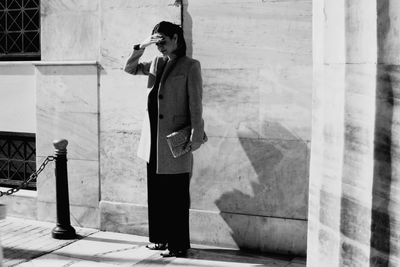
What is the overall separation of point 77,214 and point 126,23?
2184 millimetres

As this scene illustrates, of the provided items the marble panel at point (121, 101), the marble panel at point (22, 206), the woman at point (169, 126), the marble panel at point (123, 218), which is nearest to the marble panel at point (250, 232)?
the woman at point (169, 126)

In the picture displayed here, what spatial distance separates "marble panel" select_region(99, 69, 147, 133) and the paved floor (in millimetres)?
1168

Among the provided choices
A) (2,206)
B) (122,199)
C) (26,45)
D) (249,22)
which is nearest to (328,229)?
(2,206)

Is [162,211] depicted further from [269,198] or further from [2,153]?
[2,153]

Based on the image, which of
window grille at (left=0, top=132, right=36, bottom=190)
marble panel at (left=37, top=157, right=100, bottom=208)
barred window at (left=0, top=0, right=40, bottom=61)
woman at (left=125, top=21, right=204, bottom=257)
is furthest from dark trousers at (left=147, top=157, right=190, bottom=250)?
barred window at (left=0, top=0, right=40, bottom=61)

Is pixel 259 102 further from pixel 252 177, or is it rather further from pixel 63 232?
pixel 63 232

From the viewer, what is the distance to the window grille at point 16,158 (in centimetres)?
766

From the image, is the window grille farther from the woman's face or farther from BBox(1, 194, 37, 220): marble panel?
the woman's face

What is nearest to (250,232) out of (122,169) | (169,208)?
(169,208)

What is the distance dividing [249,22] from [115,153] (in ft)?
6.61

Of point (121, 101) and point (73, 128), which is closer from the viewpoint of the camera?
point (121, 101)

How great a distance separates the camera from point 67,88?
22.8ft

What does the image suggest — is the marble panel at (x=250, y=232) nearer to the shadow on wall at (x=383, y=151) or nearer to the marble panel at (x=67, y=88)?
the marble panel at (x=67, y=88)

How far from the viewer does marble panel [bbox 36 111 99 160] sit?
6.84 metres
